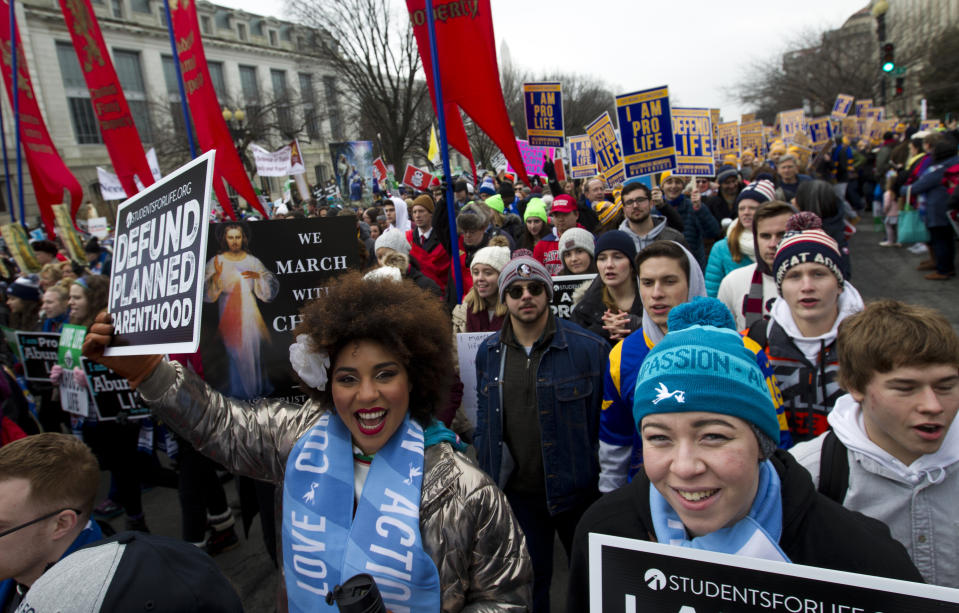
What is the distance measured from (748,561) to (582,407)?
1.77 metres

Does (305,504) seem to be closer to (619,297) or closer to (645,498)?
(645,498)

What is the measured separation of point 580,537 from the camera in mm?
1484

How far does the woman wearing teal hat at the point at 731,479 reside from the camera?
Result: 118 centimetres

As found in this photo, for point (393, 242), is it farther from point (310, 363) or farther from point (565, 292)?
point (310, 363)

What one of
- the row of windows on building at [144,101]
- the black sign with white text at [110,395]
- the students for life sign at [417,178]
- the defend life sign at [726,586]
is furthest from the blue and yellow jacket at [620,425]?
the row of windows on building at [144,101]

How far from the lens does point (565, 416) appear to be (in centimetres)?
269

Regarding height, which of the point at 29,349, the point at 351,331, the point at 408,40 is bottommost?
the point at 29,349

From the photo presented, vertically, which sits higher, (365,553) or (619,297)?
(619,297)

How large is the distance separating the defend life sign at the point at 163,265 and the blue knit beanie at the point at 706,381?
1.32 meters

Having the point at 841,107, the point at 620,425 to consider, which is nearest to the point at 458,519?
the point at 620,425

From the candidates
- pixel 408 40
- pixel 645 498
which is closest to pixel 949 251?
pixel 645 498

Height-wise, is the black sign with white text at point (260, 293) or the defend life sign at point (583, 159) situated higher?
the defend life sign at point (583, 159)

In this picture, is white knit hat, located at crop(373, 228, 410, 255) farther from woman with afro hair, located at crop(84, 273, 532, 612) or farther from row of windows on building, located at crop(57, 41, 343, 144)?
row of windows on building, located at crop(57, 41, 343, 144)

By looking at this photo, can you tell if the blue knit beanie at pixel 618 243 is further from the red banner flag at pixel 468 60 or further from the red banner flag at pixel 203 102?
the red banner flag at pixel 203 102
